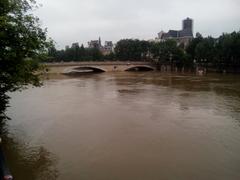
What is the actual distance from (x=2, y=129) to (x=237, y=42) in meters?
56.8

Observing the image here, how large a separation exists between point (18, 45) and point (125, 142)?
22.8 feet

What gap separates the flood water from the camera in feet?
38.2

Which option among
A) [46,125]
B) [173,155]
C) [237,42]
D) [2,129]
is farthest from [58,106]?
[237,42]

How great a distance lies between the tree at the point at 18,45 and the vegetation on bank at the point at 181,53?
15670 millimetres

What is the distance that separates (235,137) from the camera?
52.5 feet

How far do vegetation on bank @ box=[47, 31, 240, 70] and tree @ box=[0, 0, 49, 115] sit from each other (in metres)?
15.7

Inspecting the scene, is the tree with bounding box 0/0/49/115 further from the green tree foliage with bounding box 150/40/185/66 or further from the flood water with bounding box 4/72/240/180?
the green tree foliage with bounding box 150/40/185/66

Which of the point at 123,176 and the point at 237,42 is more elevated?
the point at 237,42

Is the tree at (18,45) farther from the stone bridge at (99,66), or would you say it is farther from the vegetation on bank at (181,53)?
the stone bridge at (99,66)

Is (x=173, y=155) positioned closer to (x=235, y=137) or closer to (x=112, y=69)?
(x=235, y=137)

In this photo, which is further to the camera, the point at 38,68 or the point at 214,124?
the point at 214,124

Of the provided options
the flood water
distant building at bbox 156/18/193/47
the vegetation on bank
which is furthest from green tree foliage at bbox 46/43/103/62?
the flood water

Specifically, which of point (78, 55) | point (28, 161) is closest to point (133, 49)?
point (78, 55)

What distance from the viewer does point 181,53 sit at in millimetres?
85875
